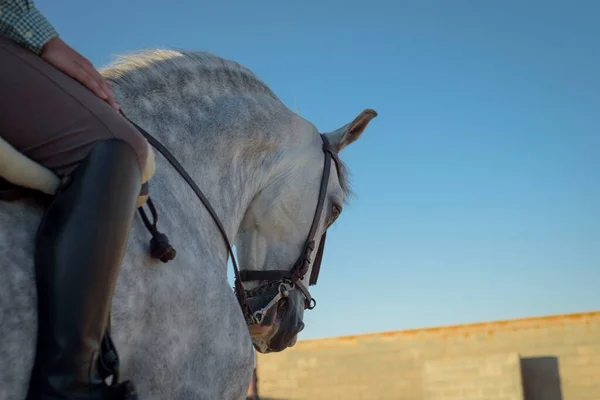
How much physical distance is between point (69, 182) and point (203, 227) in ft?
2.97

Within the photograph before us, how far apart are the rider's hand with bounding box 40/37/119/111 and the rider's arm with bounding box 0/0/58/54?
0.03m

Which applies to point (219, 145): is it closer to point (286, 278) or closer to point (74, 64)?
point (286, 278)

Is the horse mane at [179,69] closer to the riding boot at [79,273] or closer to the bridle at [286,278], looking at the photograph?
the bridle at [286,278]

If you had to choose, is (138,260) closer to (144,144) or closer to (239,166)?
(144,144)

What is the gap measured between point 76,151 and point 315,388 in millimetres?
12060

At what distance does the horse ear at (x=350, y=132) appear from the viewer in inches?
164

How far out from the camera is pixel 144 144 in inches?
88.6

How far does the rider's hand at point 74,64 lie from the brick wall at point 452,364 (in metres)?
10.6

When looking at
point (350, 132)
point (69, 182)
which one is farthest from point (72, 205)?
point (350, 132)

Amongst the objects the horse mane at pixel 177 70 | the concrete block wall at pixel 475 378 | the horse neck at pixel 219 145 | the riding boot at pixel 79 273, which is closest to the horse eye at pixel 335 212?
the horse neck at pixel 219 145

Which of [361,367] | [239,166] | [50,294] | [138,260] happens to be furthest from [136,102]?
[361,367]

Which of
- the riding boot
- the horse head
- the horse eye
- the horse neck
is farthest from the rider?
the horse eye

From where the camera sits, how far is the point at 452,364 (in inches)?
478

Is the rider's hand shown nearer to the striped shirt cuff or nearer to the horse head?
the striped shirt cuff
